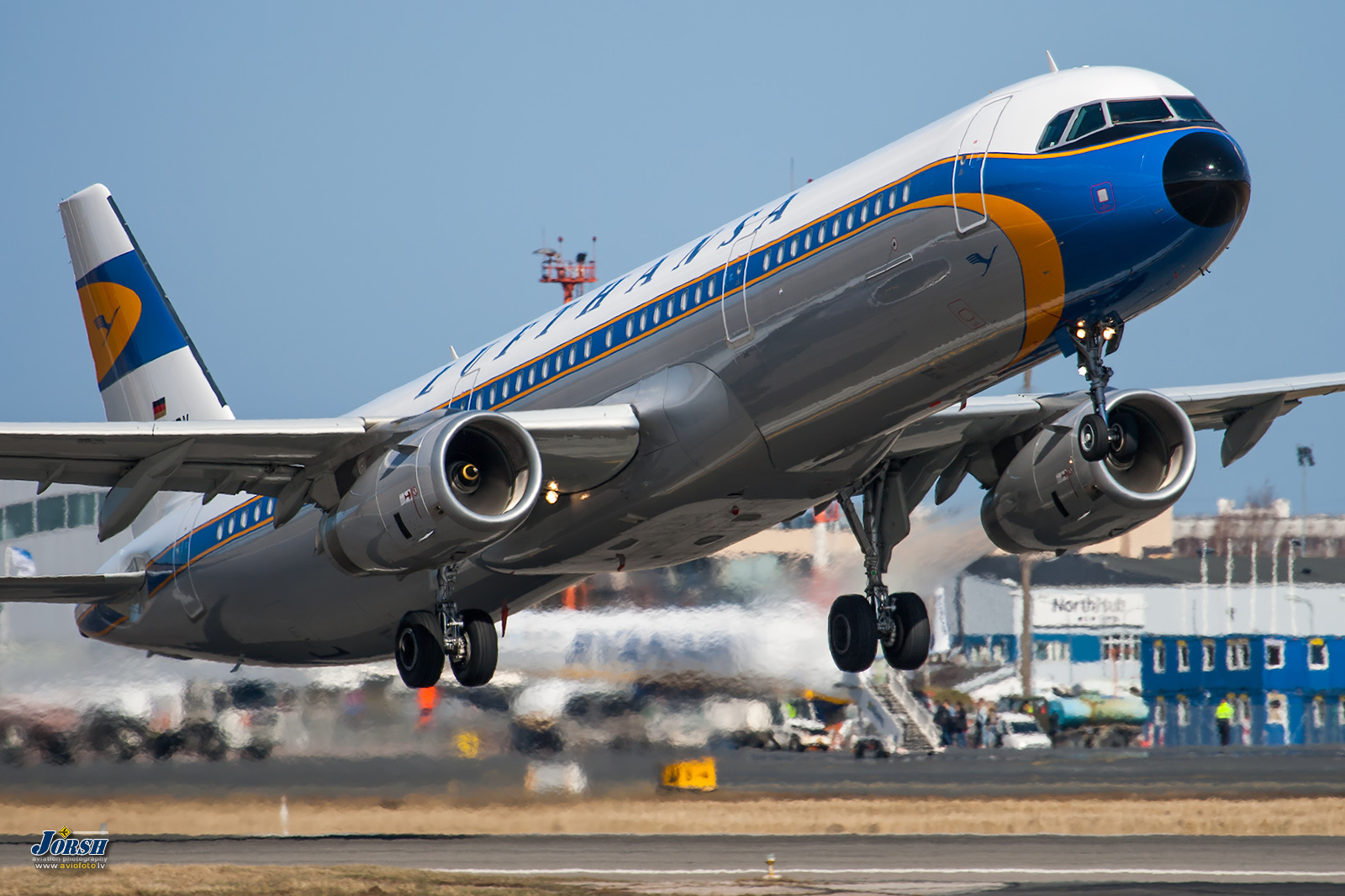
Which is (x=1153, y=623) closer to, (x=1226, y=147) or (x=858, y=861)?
(x=858, y=861)

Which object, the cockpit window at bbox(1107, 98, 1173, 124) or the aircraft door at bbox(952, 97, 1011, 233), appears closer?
the cockpit window at bbox(1107, 98, 1173, 124)

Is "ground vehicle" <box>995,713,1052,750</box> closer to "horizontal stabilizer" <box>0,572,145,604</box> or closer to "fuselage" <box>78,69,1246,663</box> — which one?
"fuselage" <box>78,69,1246,663</box>

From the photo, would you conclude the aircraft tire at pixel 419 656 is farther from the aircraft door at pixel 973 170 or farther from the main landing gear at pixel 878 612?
the aircraft door at pixel 973 170

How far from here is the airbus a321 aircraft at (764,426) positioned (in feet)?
50.4

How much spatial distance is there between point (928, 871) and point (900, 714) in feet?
28.7

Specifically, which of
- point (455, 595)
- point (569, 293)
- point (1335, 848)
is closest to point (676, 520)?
point (455, 595)

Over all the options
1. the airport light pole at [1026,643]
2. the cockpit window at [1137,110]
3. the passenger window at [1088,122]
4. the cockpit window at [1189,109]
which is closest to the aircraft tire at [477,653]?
the passenger window at [1088,122]

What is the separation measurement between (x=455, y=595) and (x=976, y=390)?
8.35 m

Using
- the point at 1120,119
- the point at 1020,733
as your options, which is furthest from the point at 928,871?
the point at 1120,119

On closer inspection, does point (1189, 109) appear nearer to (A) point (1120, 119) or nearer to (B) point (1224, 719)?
(A) point (1120, 119)

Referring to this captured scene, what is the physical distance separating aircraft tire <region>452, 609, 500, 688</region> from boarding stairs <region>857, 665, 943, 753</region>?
515 inches

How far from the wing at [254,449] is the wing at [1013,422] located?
4.61 metres

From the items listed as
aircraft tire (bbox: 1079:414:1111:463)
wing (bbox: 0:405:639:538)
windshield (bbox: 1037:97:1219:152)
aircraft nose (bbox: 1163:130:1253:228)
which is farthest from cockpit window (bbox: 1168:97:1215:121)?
wing (bbox: 0:405:639:538)

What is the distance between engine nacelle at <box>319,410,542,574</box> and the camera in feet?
57.8
